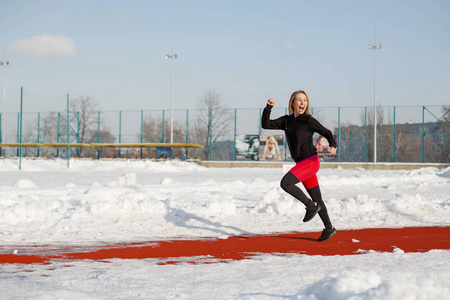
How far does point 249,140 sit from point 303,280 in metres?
30.2

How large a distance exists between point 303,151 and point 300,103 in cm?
57

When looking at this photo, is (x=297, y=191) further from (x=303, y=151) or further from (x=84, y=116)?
(x=84, y=116)

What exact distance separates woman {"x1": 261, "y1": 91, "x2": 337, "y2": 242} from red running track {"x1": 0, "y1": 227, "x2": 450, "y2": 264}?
0.39m

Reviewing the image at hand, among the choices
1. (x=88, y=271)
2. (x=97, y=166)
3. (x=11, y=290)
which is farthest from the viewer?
(x=97, y=166)

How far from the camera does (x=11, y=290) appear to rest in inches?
131

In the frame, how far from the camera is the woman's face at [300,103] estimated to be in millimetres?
5613

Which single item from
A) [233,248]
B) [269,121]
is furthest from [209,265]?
[269,121]

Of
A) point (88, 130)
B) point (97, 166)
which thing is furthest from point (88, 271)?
point (88, 130)

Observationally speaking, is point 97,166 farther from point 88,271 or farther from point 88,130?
point 88,271

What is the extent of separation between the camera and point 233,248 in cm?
522

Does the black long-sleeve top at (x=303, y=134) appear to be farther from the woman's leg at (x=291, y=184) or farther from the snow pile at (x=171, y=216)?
the snow pile at (x=171, y=216)

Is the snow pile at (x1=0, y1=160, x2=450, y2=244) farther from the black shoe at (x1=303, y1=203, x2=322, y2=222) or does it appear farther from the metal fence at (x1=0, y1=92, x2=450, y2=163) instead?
the metal fence at (x1=0, y1=92, x2=450, y2=163)

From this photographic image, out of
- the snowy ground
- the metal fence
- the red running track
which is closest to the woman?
the red running track

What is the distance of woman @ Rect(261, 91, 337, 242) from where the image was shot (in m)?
5.52
